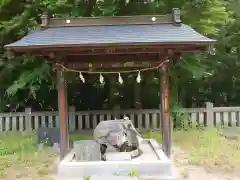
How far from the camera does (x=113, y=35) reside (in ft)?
25.6

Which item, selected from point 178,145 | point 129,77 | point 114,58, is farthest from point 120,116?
point 114,58

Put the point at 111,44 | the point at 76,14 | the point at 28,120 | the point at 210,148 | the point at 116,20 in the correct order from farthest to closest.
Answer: the point at 28,120 < the point at 76,14 < the point at 210,148 < the point at 116,20 < the point at 111,44

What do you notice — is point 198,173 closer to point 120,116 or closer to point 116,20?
point 116,20

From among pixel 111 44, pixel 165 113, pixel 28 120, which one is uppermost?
pixel 111 44

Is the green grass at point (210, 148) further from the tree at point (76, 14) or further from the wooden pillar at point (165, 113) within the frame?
the tree at point (76, 14)

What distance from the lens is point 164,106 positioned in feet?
26.6

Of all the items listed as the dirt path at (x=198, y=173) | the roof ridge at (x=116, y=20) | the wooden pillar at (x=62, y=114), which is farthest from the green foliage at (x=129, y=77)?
the dirt path at (x=198, y=173)

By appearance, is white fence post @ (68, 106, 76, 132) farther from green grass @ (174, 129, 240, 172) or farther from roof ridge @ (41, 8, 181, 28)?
roof ridge @ (41, 8, 181, 28)

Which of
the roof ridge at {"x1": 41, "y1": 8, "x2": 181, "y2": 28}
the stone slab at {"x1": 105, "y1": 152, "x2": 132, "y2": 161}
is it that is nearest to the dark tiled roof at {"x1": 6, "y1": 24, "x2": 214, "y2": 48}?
the roof ridge at {"x1": 41, "y1": 8, "x2": 181, "y2": 28}

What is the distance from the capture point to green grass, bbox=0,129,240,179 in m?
7.83

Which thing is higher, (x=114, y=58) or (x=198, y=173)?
(x=114, y=58)

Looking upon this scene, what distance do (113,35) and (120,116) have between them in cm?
570

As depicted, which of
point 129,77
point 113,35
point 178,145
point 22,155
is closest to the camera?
point 113,35

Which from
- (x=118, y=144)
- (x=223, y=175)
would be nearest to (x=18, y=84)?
(x=118, y=144)
